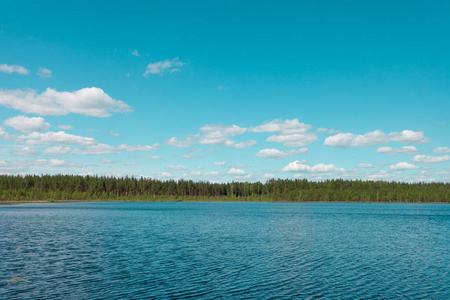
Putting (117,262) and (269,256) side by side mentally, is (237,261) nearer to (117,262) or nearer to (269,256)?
(269,256)

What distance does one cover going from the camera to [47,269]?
36344 mm

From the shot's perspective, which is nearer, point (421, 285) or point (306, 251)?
point (421, 285)

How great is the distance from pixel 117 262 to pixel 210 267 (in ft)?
35.5

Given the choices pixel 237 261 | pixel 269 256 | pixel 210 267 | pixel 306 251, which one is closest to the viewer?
pixel 210 267

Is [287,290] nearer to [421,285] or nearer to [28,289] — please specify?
[421,285]

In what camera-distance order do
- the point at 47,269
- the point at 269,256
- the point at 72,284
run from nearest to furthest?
the point at 72,284
the point at 47,269
the point at 269,256

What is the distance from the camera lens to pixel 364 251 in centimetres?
5119

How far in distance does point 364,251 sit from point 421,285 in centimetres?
1870

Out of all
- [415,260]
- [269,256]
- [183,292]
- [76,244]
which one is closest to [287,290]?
[183,292]

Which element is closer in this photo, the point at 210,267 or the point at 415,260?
the point at 210,267

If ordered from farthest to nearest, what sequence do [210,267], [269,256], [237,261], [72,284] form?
1. [269,256]
2. [237,261]
3. [210,267]
4. [72,284]

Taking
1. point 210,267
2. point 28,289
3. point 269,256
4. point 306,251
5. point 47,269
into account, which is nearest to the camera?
point 28,289

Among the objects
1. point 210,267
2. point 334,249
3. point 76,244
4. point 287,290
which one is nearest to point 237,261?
point 210,267

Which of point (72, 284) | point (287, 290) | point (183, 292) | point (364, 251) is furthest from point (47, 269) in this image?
point (364, 251)
